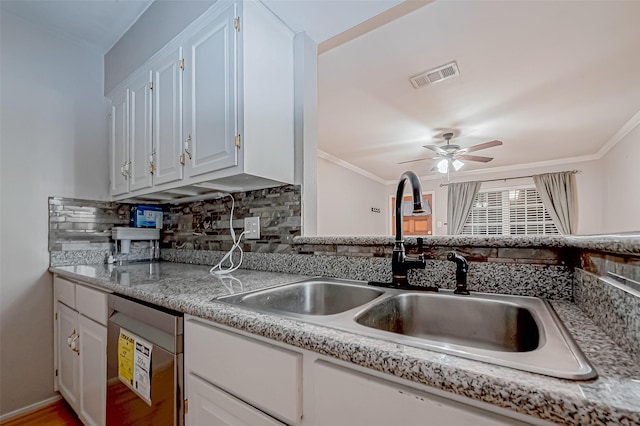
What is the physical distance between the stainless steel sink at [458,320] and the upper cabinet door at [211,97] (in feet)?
2.84

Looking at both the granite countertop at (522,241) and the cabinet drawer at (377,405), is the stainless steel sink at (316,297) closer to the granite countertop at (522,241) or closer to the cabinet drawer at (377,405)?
the granite countertop at (522,241)

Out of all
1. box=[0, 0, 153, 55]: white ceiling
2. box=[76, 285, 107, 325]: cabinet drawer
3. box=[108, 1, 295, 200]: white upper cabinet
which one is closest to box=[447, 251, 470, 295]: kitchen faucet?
box=[108, 1, 295, 200]: white upper cabinet

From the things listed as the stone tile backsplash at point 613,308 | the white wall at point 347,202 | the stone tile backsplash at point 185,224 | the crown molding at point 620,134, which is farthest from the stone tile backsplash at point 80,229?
the crown molding at point 620,134

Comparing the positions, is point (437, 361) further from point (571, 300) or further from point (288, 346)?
point (571, 300)

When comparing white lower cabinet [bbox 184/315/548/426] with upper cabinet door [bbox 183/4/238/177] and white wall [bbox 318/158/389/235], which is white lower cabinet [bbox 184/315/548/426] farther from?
white wall [bbox 318/158/389/235]

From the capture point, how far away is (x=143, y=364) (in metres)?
1.02

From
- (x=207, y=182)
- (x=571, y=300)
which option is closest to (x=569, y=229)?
(x=571, y=300)

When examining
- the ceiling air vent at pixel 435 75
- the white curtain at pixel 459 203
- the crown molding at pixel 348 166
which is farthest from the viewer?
the white curtain at pixel 459 203

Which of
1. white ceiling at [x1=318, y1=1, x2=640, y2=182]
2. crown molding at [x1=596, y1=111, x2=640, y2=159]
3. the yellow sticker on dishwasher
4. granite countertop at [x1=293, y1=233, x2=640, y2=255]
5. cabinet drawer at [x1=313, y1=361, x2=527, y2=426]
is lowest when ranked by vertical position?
the yellow sticker on dishwasher

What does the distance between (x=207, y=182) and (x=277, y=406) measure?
3.67ft

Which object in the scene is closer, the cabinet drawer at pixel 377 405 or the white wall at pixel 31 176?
the cabinet drawer at pixel 377 405

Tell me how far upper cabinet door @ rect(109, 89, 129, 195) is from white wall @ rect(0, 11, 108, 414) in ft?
0.67

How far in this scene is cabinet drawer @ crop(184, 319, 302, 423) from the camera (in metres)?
0.63

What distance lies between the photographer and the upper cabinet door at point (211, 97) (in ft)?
4.26
